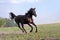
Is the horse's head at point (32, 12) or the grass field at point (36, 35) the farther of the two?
the horse's head at point (32, 12)

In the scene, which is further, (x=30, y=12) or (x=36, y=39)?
(x=30, y=12)

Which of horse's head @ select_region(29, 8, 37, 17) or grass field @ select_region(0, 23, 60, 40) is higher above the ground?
horse's head @ select_region(29, 8, 37, 17)

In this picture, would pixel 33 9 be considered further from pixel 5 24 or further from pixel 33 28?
pixel 5 24

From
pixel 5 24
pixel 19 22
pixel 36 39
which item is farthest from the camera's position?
Result: pixel 5 24

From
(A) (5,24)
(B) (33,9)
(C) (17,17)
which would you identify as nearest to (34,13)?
(B) (33,9)

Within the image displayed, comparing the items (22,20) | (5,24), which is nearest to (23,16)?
(22,20)

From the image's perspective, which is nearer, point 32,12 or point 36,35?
point 36,35

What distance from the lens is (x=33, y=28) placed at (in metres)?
19.4

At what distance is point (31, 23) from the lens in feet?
60.0

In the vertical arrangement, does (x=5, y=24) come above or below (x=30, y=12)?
below

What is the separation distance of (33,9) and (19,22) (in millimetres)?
1781

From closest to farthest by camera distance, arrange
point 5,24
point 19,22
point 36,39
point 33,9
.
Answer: point 36,39 → point 33,9 → point 19,22 → point 5,24

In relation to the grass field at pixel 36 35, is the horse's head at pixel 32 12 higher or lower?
higher

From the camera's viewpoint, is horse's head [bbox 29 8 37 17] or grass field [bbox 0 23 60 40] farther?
horse's head [bbox 29 8 37 17]
